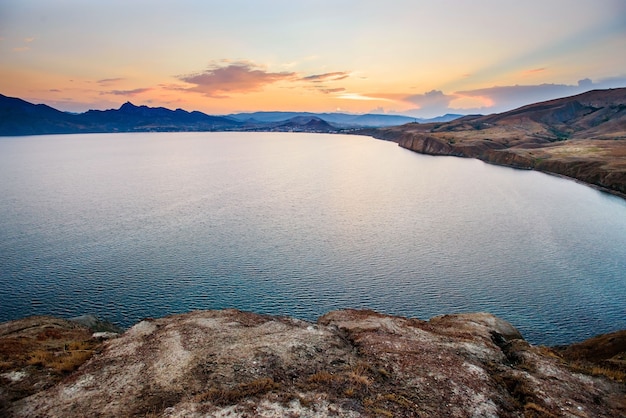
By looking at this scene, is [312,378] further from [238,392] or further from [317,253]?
[317,253]

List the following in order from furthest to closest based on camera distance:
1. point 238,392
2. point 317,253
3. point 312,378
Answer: point 317,253
point 312,378
point 238,392

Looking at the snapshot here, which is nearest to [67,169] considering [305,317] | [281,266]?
[281,266]

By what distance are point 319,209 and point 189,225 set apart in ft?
119

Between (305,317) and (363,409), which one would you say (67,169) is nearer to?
(305,317)

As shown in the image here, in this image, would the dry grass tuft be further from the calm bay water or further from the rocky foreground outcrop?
the calm bay water

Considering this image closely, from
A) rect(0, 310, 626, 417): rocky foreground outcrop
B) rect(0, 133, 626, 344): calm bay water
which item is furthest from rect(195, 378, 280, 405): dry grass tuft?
rect(0, 133, 626, 344): calm bay water

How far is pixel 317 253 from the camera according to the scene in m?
69.6

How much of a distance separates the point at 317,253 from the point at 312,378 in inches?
1799

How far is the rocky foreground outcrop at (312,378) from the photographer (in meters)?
21.3

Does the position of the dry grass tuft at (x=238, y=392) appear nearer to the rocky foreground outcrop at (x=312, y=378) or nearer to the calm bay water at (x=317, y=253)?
the rocky foreground outcrop at (x=312, y=378)

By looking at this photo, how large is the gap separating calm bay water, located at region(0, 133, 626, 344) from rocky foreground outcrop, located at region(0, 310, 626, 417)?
61.4ft

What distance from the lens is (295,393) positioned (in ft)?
73.2

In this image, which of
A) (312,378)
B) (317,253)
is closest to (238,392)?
(312,378)

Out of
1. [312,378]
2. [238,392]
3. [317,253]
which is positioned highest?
→ [238,392]
